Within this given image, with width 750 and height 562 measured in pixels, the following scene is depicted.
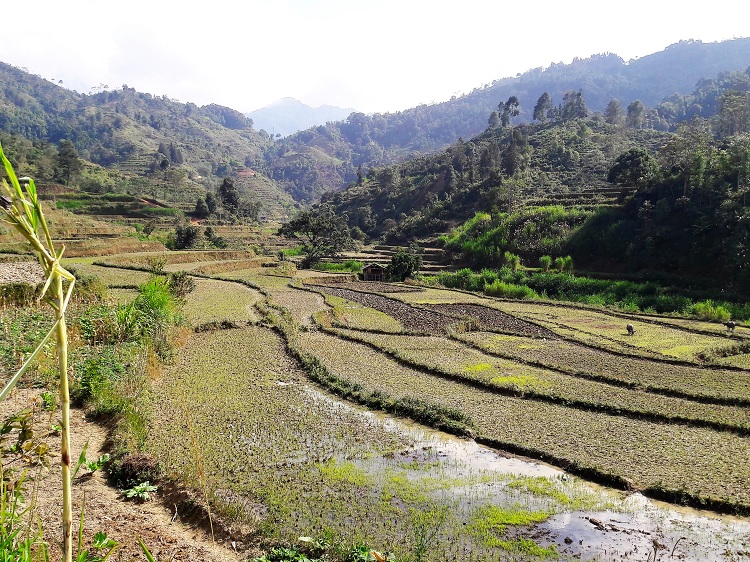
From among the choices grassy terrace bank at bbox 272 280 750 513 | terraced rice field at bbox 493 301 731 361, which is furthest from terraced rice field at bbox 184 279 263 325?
terraced rice field at bbox 493 301 731 361

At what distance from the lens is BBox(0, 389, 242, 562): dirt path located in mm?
5012

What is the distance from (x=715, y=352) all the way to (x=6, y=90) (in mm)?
193662

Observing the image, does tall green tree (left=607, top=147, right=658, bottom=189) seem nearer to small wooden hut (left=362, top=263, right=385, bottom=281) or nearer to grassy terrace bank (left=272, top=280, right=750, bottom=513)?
small wooden hut (left=362, top=263, right=385, bottom=281)

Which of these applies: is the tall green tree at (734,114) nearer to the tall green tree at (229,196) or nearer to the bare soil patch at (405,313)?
the bare soil patch at (405,313)

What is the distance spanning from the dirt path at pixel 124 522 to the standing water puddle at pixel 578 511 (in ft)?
10.4

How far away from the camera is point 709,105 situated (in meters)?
115

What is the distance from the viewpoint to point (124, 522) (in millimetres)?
5547

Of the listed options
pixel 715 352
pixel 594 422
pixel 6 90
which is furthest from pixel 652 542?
pixel 6 90

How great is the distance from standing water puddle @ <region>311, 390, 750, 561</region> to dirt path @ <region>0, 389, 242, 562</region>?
3.17 metres

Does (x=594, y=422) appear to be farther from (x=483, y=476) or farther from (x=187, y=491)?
(x=187, y=491)

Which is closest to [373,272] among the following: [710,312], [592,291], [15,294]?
[592,291]

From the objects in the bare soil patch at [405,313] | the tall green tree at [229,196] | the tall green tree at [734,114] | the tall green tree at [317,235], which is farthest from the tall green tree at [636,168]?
the tall green tree at [229,196]

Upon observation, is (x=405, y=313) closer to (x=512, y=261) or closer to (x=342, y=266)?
(x=512, y=261)

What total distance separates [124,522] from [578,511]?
6042mm
